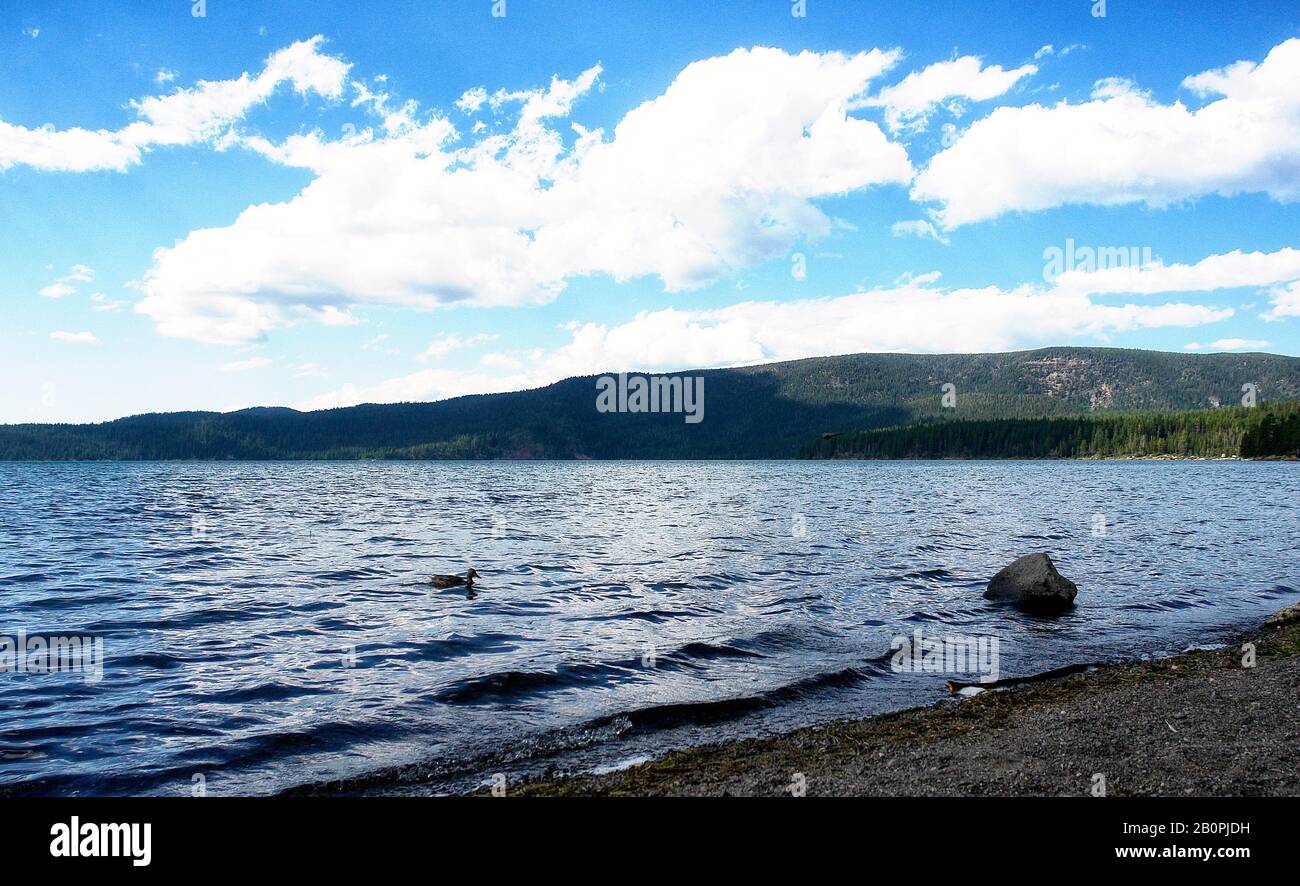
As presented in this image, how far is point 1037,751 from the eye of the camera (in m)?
9.59

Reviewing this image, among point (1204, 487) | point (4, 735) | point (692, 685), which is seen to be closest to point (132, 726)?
point (4, 735)

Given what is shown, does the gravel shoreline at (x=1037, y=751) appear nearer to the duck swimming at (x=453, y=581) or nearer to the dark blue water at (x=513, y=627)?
the dark blue water at (x=513, y=627)

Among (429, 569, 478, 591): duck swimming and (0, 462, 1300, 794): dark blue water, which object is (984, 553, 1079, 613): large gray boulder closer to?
(0, 462, 1300, 794): dark blue water

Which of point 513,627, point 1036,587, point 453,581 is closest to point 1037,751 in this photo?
point 513,627

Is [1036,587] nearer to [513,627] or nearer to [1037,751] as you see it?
[1037,751]

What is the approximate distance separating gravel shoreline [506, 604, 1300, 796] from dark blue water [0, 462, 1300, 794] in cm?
145

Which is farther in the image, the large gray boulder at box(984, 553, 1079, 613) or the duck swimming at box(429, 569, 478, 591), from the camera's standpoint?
the duck swimming at box(429, 569, 478, 591)

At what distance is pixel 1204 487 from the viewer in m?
79.9

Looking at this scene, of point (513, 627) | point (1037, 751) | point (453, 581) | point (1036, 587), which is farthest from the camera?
point (453, 581)

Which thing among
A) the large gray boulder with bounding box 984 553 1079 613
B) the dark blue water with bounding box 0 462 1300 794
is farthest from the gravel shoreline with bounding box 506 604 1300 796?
the large gray boulder with bounding box 984 553 1079 613

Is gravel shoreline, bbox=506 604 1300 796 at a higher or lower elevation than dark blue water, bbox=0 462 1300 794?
higher

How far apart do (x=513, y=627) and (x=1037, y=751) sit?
1325cm

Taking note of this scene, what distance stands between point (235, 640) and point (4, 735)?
20.8ft

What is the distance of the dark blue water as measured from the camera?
1173 cm
